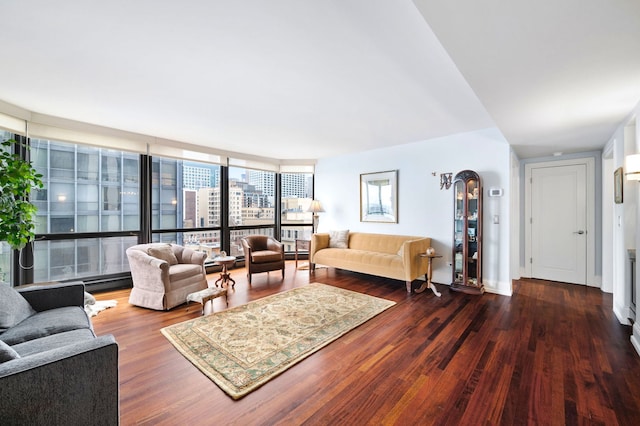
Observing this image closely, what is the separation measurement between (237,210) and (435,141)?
13.8 feet

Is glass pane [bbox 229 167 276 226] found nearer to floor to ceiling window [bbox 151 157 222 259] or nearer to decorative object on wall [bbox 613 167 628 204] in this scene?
floor to ceiling window [bbox 151 157 222 259]

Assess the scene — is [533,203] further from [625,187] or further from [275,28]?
[275,28]

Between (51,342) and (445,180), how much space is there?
16.2 feet

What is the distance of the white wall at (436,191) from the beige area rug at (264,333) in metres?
1.75

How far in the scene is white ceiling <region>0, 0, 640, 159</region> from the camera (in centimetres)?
154

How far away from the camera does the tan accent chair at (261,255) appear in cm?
468

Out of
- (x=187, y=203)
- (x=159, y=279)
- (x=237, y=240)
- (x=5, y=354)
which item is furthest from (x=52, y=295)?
(x=237, y=240)

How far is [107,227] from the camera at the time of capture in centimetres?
429

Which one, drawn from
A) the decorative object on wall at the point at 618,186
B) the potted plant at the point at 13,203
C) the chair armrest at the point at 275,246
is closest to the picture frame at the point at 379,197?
the chair armrest at the point at 275,246

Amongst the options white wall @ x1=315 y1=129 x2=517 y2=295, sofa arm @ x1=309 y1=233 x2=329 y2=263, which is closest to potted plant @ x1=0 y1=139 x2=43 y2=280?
sofa arm @ x1=309 y1=233 x2=329 y2=263

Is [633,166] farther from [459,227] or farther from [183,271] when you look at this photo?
[183,271]

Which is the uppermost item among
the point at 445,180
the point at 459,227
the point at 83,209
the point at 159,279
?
the point at 445,180

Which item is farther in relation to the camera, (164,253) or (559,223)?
(559,223)

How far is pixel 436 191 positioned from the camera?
15.3 ft
